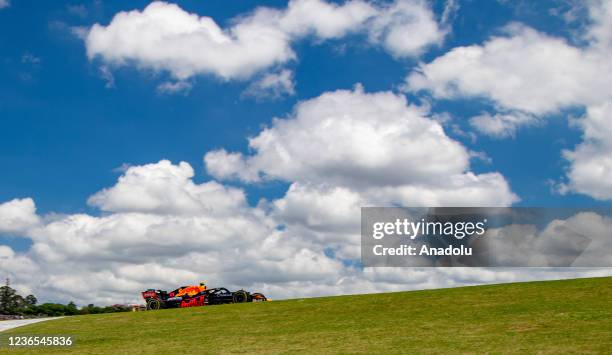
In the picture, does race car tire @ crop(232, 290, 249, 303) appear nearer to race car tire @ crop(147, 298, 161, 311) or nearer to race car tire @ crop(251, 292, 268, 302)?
race car tire @ crop(251, 292, 268, 302)

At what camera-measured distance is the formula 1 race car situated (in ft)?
121

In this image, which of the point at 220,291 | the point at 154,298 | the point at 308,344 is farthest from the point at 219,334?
the point at 154,298

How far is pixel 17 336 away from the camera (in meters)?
25.5

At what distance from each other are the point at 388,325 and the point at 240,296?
56.0 feet

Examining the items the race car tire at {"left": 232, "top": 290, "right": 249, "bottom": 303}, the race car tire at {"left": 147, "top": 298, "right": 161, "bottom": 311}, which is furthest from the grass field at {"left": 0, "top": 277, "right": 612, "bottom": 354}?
the race car tire at {"left": 147, "top": 298, "right": 161, "bottom": 311}

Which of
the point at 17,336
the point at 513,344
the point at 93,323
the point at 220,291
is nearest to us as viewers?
the point at 513,344

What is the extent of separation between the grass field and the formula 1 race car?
16.1ft

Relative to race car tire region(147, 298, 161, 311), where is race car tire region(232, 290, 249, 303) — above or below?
above

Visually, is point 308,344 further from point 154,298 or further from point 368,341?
point 154,298

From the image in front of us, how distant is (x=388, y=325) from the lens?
2128 centimetres

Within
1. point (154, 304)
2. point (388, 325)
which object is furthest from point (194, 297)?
point (388, 325)

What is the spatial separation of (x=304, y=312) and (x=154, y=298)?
51.7 feet

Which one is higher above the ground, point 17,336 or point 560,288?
point 560,288

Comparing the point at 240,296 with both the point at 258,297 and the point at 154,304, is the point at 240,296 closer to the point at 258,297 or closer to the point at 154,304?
the point at 258,297
